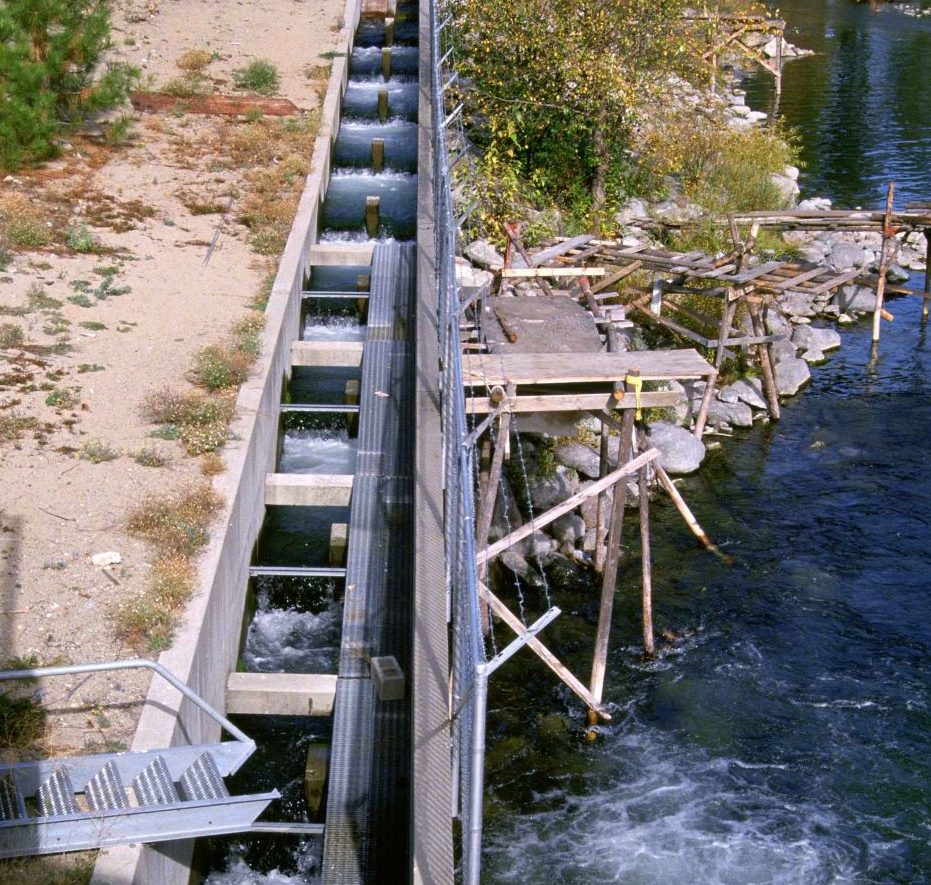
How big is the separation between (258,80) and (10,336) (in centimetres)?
1114

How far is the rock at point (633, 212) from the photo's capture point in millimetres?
19966

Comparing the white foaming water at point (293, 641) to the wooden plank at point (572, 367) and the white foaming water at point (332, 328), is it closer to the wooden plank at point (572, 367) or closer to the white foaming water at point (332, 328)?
the wooden plank at point (572, 367)

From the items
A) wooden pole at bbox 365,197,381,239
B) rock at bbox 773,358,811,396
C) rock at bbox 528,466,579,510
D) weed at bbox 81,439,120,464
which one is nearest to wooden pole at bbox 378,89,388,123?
wooden pole at bbox 365,197,381,239

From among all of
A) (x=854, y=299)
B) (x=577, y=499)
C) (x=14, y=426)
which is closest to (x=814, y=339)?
(x=854, y=299)

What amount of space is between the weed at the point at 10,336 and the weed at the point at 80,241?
263cm

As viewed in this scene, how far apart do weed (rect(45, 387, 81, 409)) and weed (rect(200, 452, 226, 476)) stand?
5.78 feet

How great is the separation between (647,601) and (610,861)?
3051 mm

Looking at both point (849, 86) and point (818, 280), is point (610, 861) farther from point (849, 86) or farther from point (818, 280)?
point (849, 86)

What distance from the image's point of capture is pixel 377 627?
969cm

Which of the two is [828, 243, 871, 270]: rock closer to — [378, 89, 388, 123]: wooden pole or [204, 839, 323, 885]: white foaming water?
[378, 89, 388, 123]: wooden pole

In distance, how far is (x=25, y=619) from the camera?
8.49m

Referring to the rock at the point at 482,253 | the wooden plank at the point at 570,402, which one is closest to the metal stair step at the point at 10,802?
the wooden plank at the point at 570,402

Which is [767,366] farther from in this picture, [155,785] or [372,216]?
[155,785]

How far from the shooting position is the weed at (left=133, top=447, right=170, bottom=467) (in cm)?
1055
